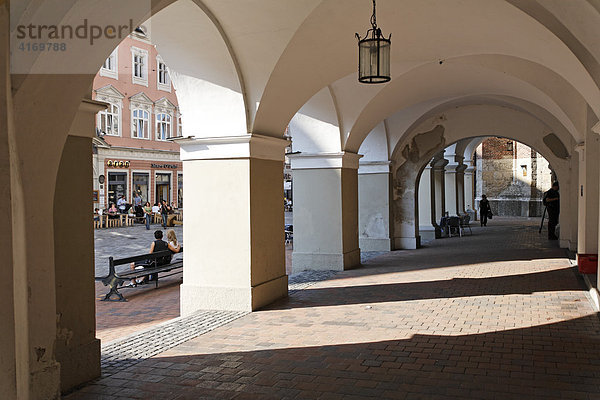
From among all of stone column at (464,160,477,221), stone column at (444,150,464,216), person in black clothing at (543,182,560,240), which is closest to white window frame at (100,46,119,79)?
stone column at (444,150,464,216)

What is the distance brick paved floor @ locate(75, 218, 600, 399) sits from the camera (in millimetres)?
4590

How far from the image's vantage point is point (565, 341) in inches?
230

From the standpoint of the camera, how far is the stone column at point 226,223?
7730mm

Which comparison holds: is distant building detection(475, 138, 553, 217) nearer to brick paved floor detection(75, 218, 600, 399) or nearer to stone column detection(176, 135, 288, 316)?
brick paved floor detection(75, 218, 600, 399)

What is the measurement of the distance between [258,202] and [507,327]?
3.75m

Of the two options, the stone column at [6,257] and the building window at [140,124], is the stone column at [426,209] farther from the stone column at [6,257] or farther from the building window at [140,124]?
the building window at [140,124]

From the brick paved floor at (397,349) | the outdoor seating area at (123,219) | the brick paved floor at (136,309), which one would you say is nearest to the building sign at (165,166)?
the outdoor seating area at (123,219)

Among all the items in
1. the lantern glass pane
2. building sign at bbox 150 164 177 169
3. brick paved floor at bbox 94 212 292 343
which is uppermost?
building sign at bbox 150 164 177 169

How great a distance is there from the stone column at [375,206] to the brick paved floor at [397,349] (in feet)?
17.5

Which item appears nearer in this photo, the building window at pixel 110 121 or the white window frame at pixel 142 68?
the building window at pixel 110 121

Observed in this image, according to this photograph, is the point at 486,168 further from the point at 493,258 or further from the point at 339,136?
the point at 339,136

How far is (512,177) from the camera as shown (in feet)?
101

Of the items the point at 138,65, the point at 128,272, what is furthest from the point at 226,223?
the point at 138,65

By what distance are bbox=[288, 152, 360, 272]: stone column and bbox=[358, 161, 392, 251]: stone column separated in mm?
3196
